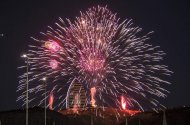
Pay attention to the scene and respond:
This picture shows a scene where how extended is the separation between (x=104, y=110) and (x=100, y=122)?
22881 millimetres

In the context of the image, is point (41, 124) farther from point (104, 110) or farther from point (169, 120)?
point (104, 110)

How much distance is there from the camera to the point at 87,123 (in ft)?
452

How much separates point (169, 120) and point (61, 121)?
1230 inches

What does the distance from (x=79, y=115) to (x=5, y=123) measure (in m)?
39.7

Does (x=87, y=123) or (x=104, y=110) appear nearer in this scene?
(x=87, y=123)

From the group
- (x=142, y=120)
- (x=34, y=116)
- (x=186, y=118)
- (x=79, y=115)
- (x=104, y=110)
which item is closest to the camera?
(x=186, y=118)

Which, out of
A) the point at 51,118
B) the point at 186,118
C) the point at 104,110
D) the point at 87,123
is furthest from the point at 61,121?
the point at 104,110

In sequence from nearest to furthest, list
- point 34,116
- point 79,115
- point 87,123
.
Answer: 1. point 34,116
2. point 87,123
3. point 79,115

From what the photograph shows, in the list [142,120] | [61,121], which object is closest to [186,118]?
[142,120]

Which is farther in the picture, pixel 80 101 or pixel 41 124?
pixel 80 101

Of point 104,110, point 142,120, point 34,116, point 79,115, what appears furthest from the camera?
point 104,110

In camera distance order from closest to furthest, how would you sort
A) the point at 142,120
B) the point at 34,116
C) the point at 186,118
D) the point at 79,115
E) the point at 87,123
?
the point at 186,118, the point at 34,116, the point at 142,120, the point at 87,123, the point at 79,115

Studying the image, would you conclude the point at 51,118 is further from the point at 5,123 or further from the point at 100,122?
the point at 100,122

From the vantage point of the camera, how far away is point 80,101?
175125mm
